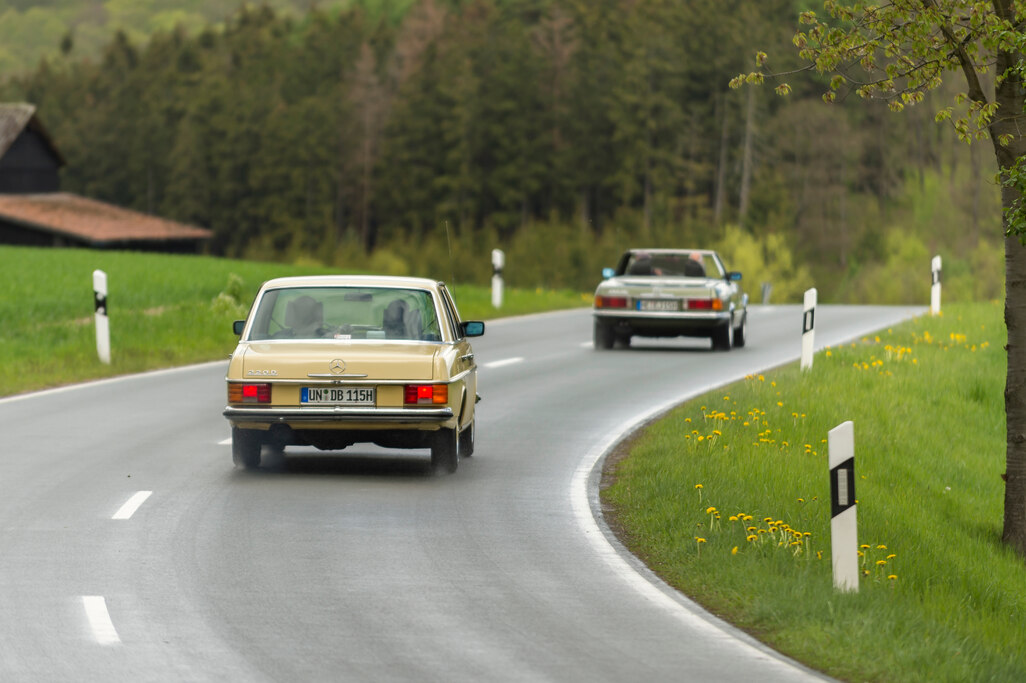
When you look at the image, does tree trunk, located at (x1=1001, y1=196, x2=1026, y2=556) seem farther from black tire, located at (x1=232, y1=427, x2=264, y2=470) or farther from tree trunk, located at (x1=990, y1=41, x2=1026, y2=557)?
black tire, located at (x1=232, y1=427, x2=264, y2=470)

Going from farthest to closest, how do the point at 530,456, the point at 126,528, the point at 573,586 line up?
the point at 530,456, the point at 126,528, the point at 573,586

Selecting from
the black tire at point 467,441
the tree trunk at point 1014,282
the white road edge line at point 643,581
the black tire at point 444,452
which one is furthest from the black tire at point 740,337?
the tree trunk at point 1014,282

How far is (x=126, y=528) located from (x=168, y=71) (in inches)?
5670

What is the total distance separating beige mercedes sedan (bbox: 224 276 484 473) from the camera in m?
12.7

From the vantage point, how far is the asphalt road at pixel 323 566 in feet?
24.9

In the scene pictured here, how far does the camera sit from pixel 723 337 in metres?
26.9

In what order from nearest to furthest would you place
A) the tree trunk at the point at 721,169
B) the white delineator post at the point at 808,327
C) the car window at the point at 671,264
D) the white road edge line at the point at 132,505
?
the white road edge line at the point at 132,505
the white delineator post at the point at 808,327
the car window at the point at 671,264
the tree trunk at the point at 721,169

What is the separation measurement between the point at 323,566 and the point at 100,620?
1770mm

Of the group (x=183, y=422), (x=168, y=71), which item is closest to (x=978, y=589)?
(x=183, y=422)

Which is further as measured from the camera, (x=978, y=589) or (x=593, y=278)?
(x=593, y=278)

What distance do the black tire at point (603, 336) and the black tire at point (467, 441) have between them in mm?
11899

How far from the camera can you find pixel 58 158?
315ft

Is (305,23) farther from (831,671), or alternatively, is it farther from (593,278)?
(831,671)

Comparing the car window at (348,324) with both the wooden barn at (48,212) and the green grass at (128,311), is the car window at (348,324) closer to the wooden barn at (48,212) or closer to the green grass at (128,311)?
the green grass at (128,311)
